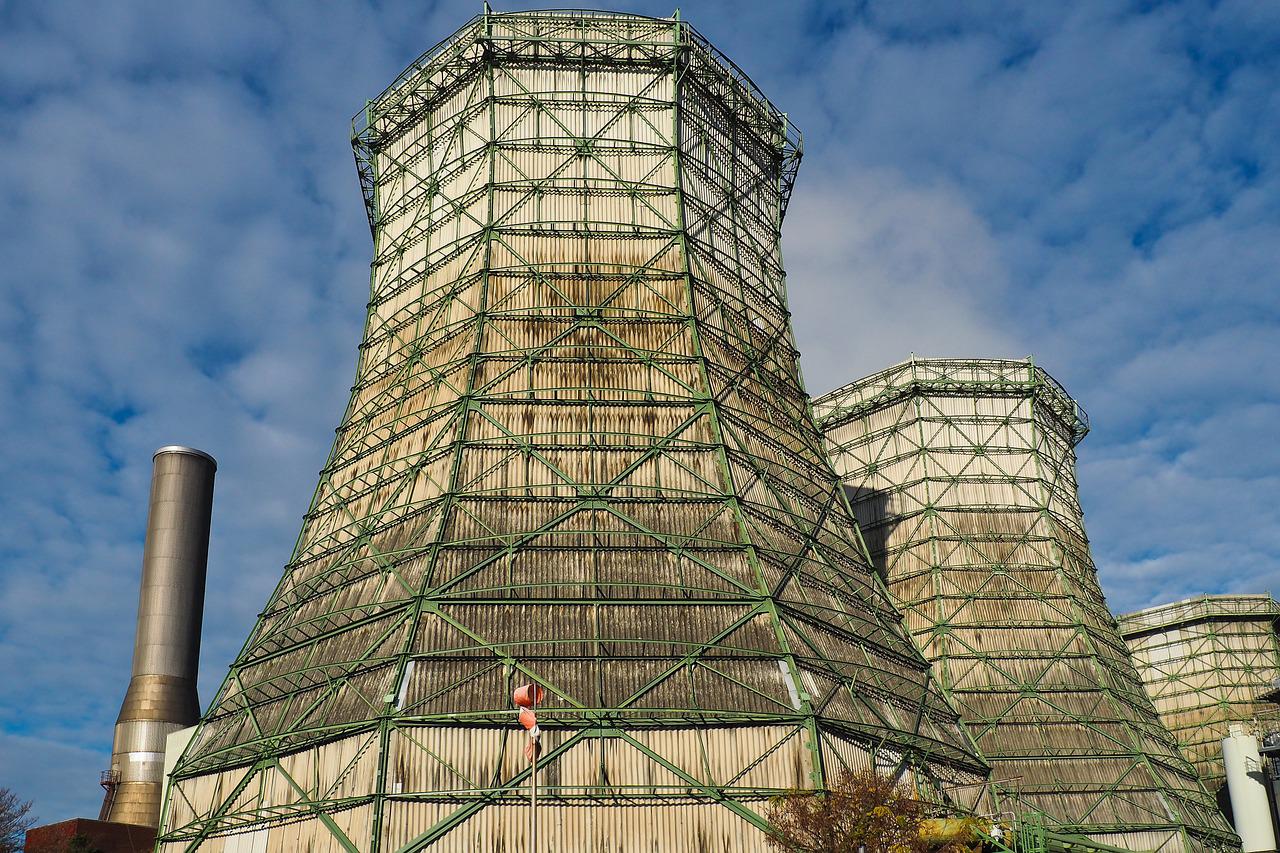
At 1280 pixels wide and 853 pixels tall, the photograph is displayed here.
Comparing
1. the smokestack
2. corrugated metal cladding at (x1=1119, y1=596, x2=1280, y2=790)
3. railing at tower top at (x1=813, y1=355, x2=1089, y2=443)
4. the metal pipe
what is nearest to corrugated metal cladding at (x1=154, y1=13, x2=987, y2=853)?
railing at tower top at (x1=813, y1=355, x2=1089, y2=443)

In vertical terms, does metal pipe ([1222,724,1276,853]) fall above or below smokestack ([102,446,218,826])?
below

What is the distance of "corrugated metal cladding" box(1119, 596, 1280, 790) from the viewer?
7044cm

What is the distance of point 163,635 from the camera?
5897cm

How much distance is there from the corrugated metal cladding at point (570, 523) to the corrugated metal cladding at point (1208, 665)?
40536 millimetres

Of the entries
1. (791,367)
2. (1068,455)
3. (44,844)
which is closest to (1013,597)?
(1068,455)

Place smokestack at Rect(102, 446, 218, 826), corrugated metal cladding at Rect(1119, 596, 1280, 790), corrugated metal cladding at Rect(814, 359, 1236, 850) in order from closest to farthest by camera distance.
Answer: corrugated metal cladding at Rect(814, 359, 1236, 850) < smokestack at Rect(102, 446, 218, 826) < corrugated metal cladding at Rect(1119, 596, 1280, 790)

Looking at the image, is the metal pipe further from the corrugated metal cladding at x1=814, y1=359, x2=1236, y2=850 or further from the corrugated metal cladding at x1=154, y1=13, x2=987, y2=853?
the corrugated metal cladding at x1=154, y1=13, x2=987, y2=853

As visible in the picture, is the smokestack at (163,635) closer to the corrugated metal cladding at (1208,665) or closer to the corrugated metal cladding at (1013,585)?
the corrugated metal cladding at (1013,585)

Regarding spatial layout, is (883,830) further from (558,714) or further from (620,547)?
(620,547)

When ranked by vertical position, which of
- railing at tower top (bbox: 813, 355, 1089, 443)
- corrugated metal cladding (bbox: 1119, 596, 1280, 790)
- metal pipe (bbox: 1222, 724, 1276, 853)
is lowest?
metal pipe (bbox: 1222, 724, 1276, 853)

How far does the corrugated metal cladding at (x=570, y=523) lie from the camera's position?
97.0ft

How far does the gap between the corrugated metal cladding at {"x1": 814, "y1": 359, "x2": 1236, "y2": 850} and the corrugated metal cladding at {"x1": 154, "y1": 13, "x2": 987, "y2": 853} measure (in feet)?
49.7

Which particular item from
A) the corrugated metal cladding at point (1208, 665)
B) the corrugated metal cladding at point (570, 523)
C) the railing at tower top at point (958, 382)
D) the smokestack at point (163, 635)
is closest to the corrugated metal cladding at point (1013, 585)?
the railing at tower top at point (958, 382)

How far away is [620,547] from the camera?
112 feet
